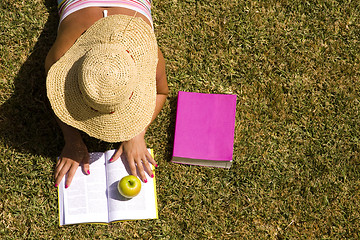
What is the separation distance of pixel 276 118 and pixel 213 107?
0.68 metres

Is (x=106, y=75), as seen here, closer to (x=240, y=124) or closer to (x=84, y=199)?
(x=84, y=199)

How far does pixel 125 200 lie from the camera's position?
307 cm

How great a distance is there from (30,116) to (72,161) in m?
0.62

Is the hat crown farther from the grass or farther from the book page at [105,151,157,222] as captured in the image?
the grass

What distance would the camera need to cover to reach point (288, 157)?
3.48m

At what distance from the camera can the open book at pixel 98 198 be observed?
10.0 ft

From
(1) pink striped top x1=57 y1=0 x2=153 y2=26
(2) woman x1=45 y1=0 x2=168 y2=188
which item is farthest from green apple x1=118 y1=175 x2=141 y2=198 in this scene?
(1) pink striped top x1=57 y1=0 x2=153 y2=26

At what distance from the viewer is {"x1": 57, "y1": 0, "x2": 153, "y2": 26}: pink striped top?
9.00 feet

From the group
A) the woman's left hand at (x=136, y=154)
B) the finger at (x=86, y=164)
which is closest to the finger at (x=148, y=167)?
the woman's left hand at (x=136, y=154)

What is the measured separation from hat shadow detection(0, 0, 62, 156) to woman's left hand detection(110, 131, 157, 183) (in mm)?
614

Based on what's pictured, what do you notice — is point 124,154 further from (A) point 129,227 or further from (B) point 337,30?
(B) point 337,30

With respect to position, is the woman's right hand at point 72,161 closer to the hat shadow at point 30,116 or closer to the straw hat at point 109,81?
the hat shadow at point 30,116

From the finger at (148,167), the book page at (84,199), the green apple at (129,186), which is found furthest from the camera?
the finger at (148,167)

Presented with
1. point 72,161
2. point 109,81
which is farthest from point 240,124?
point 109,81
